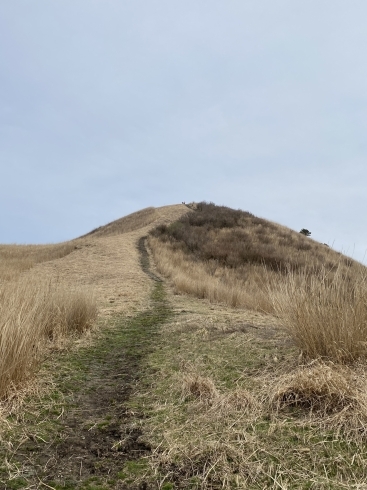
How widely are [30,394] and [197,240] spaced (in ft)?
73.7

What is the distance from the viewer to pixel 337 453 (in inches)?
94.6

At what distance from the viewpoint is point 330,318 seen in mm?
3852

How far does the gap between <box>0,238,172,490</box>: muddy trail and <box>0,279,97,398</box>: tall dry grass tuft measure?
0.34 m

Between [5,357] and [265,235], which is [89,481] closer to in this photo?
[5,357]

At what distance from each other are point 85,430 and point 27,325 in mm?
1210

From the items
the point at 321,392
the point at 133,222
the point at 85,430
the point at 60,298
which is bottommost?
the point at 85,430

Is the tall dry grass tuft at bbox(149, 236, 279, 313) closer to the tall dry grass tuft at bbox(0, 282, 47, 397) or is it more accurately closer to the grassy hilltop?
the grassy hilltop

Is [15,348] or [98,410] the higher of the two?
[15,348]

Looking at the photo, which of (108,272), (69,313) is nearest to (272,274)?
(108,272)

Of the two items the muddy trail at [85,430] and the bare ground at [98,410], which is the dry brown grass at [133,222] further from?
the muddy trail at [85,430]

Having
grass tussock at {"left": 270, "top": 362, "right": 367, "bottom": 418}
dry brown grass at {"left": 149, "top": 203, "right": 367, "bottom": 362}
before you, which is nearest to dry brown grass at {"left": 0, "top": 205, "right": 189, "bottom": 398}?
dry brown grass at {"left": 149, "top": 203, "right": 367, "bottom": 362}

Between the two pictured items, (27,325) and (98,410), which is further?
(27,325)

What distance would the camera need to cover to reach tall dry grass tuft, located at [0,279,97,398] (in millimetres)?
3340

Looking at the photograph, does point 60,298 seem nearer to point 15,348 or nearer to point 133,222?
point 15,348
